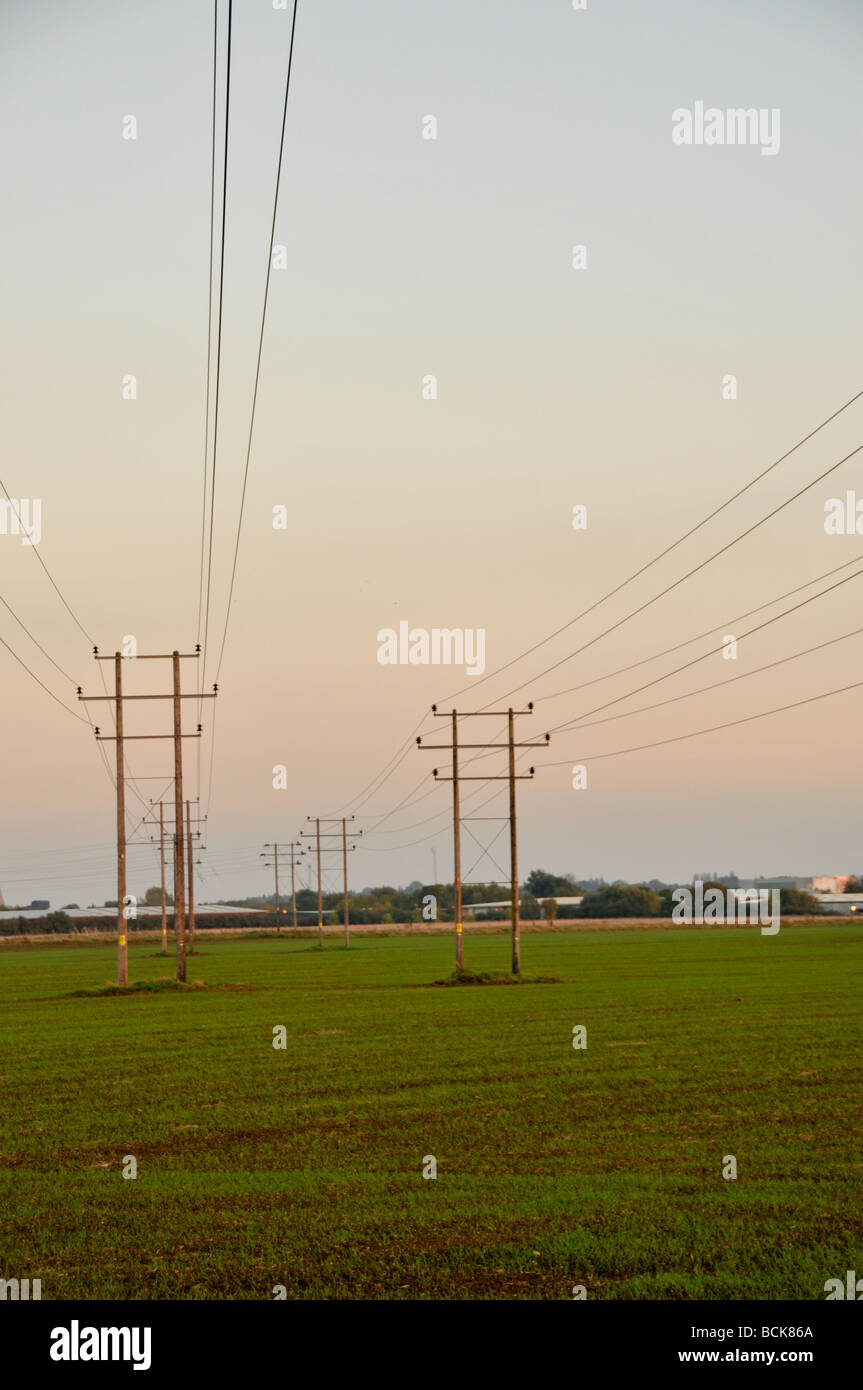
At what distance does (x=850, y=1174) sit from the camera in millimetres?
16828

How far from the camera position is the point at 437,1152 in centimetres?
1884

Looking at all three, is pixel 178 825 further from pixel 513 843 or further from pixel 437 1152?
pixel 437 1152

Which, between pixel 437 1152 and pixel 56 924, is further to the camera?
pixel 56 924

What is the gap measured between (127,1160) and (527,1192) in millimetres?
5715

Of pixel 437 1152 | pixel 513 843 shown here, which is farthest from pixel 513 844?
pixel 437 1152

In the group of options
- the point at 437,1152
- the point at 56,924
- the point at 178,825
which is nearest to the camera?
the point at 437,1152

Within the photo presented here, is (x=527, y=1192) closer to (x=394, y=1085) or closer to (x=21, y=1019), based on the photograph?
(x=394, y=1085)

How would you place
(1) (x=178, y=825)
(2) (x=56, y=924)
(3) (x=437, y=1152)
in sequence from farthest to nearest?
(2) (x=56, y=924) < (1) (x=178, y=825) < (3) (x=437, y=1152)

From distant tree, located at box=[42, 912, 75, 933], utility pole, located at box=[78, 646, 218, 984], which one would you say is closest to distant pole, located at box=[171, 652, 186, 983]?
utility pole, located at box=[78, 646, 218, 984]

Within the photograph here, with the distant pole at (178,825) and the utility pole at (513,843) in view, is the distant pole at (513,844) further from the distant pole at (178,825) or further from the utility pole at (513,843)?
the distant pole at (178,825)

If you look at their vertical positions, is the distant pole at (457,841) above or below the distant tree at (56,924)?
above

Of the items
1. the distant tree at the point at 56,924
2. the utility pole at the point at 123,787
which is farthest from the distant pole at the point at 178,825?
the distant tree at the point at 56,924

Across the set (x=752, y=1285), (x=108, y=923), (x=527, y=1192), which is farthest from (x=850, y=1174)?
(x=108, y=923)

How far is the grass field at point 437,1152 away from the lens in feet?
42.3
